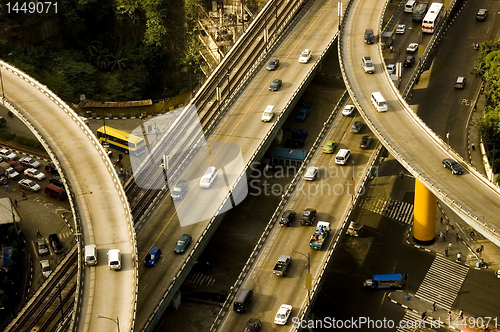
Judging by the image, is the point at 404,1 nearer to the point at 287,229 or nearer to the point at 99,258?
the point at 287,229

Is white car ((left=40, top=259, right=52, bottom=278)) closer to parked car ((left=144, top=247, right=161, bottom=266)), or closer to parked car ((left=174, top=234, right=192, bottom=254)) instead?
parked car ((left=144, top=247, right=161, bottom=266))

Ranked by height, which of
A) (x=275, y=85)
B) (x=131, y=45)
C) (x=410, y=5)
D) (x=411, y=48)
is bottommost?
(x=131, y=45)

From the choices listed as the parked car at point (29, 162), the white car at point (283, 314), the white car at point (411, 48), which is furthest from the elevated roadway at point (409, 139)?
the parked car at point (29, 162)

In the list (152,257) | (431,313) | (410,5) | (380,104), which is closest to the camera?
(152,257)

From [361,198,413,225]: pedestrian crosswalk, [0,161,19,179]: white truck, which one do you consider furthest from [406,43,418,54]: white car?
[0,161,19,179]: white truck

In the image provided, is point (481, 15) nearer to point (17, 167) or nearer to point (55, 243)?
point (17, 167)

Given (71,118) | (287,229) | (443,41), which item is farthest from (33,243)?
(443,41)

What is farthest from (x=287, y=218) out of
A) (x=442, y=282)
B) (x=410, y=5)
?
(x=410, y=5)

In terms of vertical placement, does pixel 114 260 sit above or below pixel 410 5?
below
